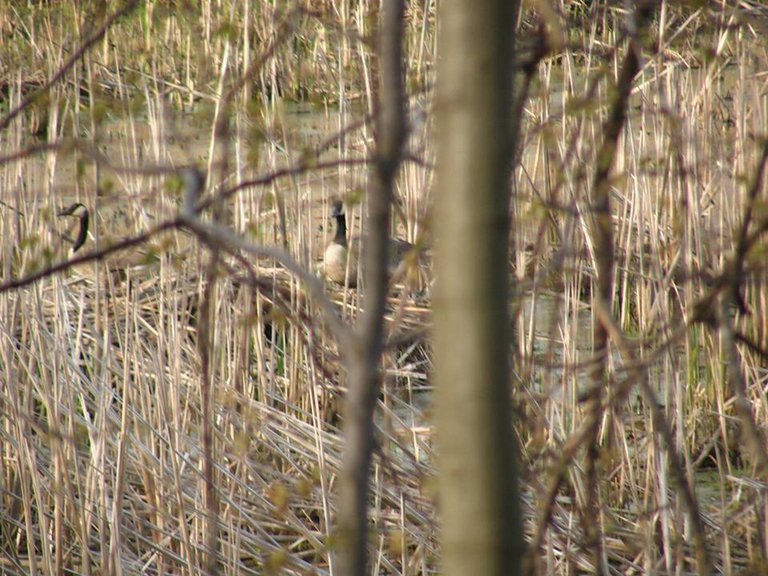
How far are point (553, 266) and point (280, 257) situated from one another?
571 mm

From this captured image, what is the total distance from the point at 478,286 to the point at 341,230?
466 centimetres

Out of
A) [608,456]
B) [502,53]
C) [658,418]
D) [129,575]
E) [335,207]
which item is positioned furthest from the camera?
[335,207]

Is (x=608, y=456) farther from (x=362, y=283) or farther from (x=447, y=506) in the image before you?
(x=362, y=283)

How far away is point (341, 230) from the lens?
5.44 metres

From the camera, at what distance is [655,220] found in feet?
8.73

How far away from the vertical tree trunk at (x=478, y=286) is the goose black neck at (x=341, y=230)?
13.5ft

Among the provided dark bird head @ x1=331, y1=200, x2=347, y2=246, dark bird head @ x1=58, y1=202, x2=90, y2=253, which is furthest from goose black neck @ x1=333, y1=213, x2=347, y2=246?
→ dark bird head @ x1=58, y1=202, x2=90, y2=253

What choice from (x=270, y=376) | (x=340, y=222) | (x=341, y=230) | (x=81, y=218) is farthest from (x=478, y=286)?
(x=341, y=230)

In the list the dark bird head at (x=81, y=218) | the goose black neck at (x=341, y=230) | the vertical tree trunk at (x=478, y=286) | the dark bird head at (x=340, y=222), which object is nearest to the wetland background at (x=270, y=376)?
the dark bird head at (x=81, y=218)

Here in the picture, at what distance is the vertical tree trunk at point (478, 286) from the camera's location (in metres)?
0.80

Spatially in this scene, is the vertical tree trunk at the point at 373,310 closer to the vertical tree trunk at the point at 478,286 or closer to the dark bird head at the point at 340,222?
the vertical tree trunk at the point at 478,286

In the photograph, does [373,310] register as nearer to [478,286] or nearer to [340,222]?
[478,286]

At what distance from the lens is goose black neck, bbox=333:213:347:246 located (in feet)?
16.7

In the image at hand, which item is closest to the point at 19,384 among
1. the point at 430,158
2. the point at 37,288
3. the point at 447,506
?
the point at 37,288
